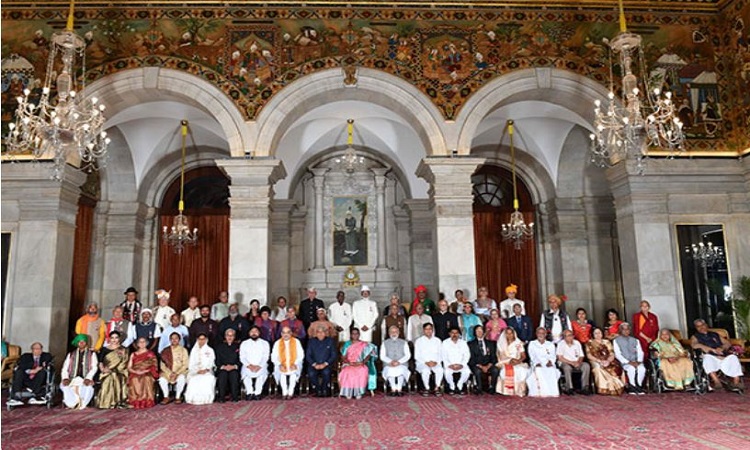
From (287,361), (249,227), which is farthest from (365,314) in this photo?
(249,227)

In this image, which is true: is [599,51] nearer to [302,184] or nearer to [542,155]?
[542,155]

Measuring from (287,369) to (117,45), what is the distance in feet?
19.6

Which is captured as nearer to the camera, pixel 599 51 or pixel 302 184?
pixel 599 51

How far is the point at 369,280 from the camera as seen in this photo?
13031 millimetres

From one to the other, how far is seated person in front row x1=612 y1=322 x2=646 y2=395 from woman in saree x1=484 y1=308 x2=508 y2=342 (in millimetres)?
1534

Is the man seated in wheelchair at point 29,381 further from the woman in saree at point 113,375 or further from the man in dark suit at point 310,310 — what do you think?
the man in dark suit at point 310,310

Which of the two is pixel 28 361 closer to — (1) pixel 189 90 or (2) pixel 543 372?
(1) pixel 189 90

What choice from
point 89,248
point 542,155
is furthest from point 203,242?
point 542,155

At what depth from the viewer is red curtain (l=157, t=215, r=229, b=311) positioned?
12734mm

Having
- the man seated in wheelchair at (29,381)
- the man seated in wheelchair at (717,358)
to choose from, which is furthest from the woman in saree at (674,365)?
the man seated in wheelchair at (29,381)

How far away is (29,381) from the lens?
6934mm

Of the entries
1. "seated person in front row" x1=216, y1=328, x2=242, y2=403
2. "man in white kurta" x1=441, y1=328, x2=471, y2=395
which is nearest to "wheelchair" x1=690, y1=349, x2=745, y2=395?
"man in white kurta" x1=441, y1=328, x2=471, y2=395

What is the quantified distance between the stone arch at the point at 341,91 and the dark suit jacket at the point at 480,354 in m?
3.15

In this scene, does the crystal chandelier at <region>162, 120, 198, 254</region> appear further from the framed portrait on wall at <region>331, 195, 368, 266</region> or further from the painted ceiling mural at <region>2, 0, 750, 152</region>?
the framed portrait on wall at <region>331, 195, 368, 266</region>
